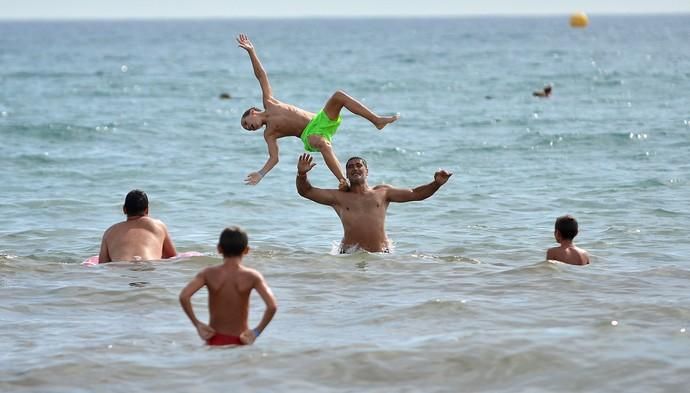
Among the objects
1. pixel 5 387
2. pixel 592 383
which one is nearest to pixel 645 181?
pixel 592 383

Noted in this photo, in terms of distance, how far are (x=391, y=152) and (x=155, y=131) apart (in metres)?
7.14

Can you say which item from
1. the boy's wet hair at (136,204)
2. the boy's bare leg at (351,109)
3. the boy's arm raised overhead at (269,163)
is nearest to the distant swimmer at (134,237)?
the boy's wet hair at (136,204)

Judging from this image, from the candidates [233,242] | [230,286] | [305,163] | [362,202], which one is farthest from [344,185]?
[233,242]

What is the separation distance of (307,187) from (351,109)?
861 mm

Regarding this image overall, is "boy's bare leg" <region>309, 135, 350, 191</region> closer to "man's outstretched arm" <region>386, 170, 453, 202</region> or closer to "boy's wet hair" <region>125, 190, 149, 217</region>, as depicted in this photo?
"man's outstretched arm" <region>386, 170, 453, 202</region>

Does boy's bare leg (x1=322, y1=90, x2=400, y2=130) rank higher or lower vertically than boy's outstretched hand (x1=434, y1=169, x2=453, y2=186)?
higher

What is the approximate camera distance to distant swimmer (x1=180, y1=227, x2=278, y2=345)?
761 centimetres

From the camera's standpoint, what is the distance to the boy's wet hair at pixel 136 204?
453 inches

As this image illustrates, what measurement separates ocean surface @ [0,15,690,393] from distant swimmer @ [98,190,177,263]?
152 millimetres

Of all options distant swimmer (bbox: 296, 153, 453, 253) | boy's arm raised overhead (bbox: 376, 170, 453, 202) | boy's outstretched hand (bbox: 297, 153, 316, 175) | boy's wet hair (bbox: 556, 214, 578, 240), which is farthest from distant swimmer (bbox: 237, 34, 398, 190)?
boy's wet hair (bbox: 556, 214, 578, 240)

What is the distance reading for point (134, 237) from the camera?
11555mm

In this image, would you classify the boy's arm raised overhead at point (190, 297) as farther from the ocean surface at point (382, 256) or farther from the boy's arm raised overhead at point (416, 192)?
the boy's arm raised overhead at point (416, 192)

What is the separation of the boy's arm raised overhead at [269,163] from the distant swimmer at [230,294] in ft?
11.5

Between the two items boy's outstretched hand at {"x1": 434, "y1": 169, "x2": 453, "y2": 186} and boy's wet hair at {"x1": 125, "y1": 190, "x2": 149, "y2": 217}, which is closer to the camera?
boy's outstretched hand at {"x1": 434, "y1": 169, "x2": 453, "y2": 186}
